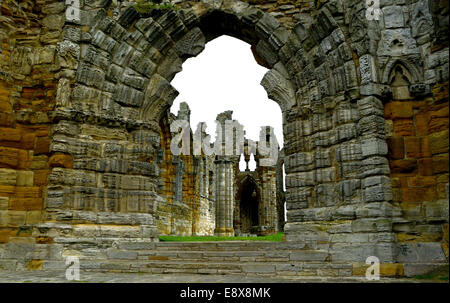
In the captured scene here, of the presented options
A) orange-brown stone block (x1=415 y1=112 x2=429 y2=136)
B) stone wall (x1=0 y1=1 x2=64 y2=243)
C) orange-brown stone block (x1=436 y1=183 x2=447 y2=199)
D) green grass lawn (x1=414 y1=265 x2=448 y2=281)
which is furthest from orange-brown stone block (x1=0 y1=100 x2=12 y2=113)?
orange-brown stone block (x1=436 y1=183 x2=447 y2=199)

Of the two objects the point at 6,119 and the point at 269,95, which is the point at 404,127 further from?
the point at 6,119

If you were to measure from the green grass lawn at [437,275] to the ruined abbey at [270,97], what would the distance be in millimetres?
127

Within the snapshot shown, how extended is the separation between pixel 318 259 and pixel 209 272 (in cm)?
192

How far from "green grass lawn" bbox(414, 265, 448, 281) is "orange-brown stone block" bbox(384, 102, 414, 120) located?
275 cm

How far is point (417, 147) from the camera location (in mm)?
7039

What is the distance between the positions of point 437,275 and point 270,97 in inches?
207

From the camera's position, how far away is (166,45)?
943 centimetres

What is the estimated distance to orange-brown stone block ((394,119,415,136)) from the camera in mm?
7156

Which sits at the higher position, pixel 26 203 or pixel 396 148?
pixel 396 148

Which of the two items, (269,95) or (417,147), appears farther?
(269,95)

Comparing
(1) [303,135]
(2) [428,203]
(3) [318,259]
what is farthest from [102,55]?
(2) [428,203]

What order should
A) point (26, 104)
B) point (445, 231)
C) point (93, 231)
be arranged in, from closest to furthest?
point (445, 231)
point (93, 231)
point (26, 104)

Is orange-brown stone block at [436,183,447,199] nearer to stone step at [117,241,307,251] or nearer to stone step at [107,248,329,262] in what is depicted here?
stone step at [107,248,329,262]

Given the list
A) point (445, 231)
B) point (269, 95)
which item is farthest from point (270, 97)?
point (445, 231)
